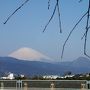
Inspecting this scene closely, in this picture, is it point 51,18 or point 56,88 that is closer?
point 51,18

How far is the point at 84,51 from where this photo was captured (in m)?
1.78

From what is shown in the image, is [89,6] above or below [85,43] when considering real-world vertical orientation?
above

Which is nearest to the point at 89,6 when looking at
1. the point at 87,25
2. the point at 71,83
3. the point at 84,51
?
the point at 87,25

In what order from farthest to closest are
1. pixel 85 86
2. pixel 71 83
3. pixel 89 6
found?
pixel 71 83 < pixel 85 86 < pixel 89 6

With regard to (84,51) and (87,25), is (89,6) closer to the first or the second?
(87,25)

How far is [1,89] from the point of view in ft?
42.7

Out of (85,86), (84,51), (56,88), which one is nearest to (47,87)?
(56,88)

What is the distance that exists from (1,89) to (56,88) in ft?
5.81

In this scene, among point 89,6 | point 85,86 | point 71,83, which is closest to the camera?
point 89,6

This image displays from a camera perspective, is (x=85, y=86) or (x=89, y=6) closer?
(x=89, y=6)

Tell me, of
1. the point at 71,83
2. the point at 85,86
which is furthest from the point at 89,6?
the point at 71,83

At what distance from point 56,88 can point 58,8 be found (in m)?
11.4

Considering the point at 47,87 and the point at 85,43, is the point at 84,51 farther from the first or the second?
the point at 47,87

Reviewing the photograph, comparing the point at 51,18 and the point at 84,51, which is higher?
the point at 51,18
